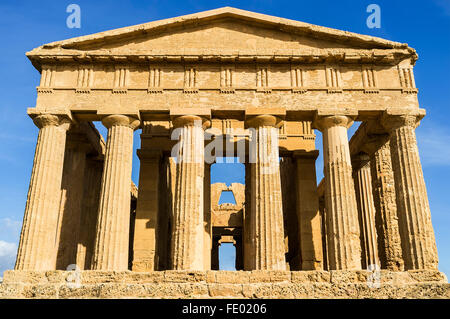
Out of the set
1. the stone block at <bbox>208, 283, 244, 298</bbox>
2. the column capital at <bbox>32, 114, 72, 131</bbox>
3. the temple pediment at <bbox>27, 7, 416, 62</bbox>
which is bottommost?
the stone block at <bbox>208, 283, 244, 298</bbox>

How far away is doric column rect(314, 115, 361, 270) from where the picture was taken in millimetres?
17656

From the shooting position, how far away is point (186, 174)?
743 inches

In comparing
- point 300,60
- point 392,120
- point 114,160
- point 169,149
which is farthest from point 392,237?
point 114,160

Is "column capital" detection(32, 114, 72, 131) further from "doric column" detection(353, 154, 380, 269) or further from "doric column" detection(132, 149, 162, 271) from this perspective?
"doric column" detection(353, 154, 380, 269)

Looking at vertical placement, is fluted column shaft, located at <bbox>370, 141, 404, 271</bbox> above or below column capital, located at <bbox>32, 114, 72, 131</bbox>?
below

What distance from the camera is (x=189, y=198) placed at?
1853 cm

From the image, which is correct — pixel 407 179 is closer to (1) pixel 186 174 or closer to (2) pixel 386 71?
(2) pixel 386 71

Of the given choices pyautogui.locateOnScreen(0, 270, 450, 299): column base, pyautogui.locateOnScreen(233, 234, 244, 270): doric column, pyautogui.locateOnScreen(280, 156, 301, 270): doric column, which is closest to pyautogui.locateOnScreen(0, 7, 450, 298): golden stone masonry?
pyautogui.locateOnScreen(280, 156, 301, 270): doric column

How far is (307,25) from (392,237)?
10068mm

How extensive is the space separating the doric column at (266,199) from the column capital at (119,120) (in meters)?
4.82

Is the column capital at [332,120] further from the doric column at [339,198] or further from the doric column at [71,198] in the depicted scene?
the doric column at [71,198]

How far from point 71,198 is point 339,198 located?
11.7 metres

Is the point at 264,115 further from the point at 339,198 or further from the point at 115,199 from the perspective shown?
the point at 115,199

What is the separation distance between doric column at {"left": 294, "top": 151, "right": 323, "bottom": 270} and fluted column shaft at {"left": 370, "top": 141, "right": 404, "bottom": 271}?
275 cm
